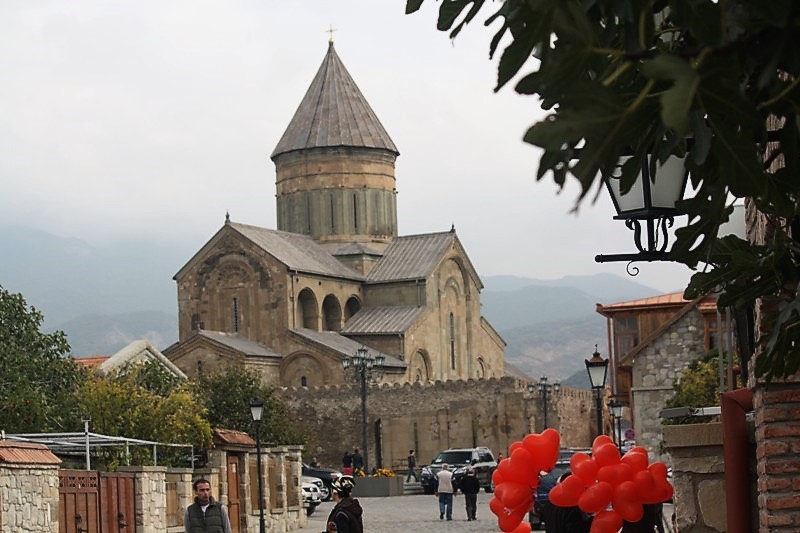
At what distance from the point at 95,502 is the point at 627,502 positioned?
39.7ft

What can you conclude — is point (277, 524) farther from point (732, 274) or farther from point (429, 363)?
point (429, 363)

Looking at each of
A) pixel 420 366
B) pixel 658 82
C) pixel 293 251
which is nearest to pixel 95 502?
pixel 658 82

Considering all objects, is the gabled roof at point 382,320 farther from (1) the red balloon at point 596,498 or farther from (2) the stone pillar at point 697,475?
(1) the red balloon at point 596,498

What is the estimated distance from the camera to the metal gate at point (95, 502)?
15758 mm

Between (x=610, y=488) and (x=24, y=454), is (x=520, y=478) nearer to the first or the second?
(x=610, y=488)

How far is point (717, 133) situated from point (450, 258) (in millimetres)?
62552

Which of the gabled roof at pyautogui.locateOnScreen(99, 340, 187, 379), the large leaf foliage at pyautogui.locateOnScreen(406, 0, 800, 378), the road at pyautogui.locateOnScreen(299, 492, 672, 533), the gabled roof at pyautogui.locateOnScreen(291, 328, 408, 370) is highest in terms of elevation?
the gabled roof at pyautogui.locateOnScreen(291, 328, 408, 370)

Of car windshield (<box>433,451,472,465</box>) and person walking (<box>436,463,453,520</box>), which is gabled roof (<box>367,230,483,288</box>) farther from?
person walking (<box>436,463,453,520</box>)

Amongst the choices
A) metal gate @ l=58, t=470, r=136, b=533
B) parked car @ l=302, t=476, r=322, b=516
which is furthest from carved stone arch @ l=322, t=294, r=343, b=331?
metal gate @ l=58, t=470, r=136, b=533

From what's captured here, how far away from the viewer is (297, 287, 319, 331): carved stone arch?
6016 centimetres

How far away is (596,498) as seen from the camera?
5.33 metres

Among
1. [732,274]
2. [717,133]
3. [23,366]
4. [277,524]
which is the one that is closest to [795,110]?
[717,133]

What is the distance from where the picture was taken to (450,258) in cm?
6488

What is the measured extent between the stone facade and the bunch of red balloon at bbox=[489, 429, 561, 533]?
331 inches
